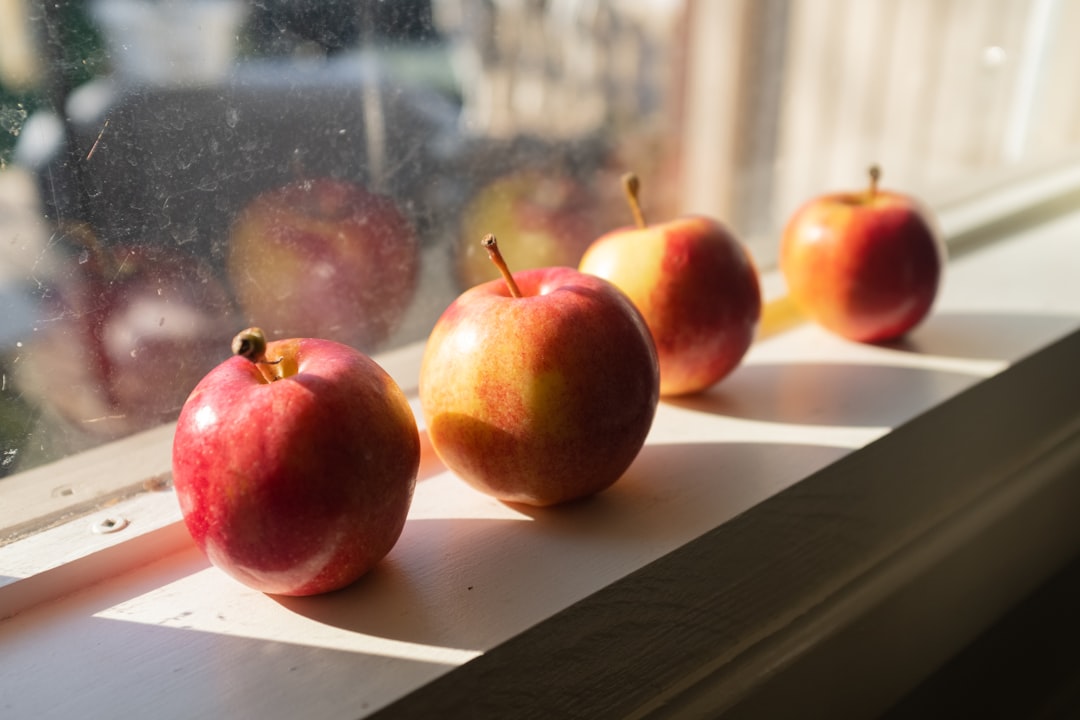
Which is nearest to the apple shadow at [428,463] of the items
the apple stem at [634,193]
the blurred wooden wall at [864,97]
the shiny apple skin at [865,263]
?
the apple stem at [634,193]

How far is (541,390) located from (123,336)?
28cm

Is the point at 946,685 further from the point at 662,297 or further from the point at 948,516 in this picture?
the point at 662,297

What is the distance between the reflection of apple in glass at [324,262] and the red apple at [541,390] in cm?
15

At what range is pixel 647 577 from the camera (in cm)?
53

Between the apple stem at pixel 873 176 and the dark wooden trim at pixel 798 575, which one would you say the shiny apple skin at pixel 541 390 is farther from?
the apple stem at pixel 873 176

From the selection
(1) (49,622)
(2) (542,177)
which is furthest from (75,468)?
(2) (542,177)

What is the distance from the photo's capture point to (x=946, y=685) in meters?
0.86

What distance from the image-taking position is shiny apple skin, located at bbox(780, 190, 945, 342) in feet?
2.62

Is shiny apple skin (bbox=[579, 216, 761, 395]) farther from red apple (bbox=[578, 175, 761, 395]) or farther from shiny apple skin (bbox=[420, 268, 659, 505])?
shiny apple skin (bbox=[420, 268, 659, 505])

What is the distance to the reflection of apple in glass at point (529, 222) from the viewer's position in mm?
802

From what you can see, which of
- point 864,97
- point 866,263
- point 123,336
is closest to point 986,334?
point 866,263

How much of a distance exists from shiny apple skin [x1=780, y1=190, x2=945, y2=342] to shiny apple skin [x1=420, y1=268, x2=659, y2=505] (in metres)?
0.31

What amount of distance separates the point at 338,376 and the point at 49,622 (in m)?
0.22

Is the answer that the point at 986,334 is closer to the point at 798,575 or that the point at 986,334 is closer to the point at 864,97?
the point at 798,575
